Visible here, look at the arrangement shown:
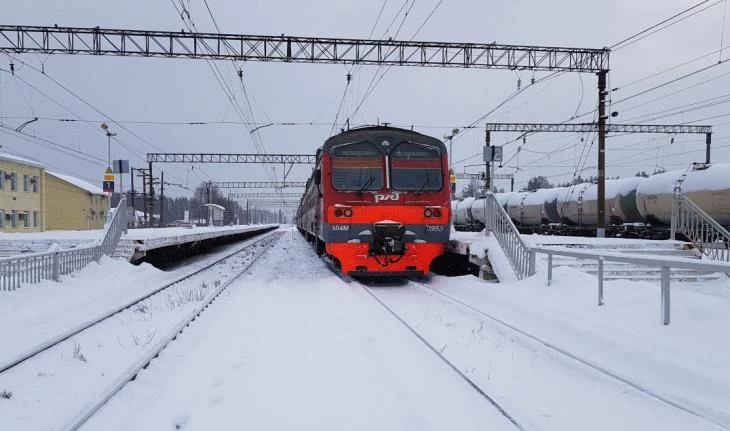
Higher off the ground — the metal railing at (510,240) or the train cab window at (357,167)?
the train cab window at (357,167)

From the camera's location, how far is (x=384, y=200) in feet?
39.3

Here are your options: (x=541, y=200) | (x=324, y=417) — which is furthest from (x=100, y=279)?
(x=541, y=200)

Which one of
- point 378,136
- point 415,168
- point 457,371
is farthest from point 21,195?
point 457,371

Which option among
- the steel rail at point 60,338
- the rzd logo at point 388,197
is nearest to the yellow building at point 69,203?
the steel rail at point 60,338

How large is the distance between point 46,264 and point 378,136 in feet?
26.1

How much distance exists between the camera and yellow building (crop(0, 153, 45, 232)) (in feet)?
136

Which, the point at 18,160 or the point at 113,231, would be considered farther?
the point at 18,160

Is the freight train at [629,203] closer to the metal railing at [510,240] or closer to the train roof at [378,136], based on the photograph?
the metal railing at [510,240]

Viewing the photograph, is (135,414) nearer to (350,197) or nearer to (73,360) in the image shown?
(73,360)

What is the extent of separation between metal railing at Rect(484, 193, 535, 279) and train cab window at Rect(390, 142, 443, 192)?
5.43ft

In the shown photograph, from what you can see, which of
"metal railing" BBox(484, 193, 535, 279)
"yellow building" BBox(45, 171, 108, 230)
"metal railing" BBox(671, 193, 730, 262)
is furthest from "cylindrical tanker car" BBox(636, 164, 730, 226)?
"yellow building" BBox(45, 171, 108, 230)

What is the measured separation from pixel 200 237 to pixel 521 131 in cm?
1956

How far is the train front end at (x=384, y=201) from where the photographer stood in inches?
458

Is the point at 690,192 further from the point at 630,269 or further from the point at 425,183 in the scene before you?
the point at 425,183
